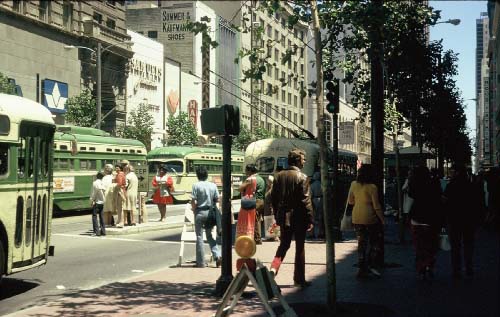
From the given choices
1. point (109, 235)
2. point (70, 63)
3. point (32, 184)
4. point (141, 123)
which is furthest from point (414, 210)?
point (141, 123)

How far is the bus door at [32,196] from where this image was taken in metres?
9.05

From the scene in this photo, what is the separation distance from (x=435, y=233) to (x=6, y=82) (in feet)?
86.1

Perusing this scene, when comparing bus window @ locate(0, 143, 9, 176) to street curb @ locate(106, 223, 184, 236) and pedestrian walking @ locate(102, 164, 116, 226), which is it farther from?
street curb @ locate(106, 223, 184, 236)

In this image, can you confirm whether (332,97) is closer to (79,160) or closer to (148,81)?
(79,160)

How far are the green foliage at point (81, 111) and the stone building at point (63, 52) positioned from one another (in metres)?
1.28

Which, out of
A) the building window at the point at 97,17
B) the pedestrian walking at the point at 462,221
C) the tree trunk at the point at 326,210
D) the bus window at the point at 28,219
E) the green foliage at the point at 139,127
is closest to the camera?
the tree trunk at the point at 326,210

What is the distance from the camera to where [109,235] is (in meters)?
17.7

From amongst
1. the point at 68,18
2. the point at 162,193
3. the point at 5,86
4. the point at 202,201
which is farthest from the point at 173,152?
the point at 202,201

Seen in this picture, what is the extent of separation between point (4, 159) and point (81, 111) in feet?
107

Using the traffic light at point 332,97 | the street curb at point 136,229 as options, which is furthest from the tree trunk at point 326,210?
the street curb at point 136,229

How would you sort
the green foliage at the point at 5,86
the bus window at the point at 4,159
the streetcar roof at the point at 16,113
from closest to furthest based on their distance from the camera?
the bus window at the point at 4,159 → the streetcar roof at the point at 16,113 → the green foliage at the point at 5,86

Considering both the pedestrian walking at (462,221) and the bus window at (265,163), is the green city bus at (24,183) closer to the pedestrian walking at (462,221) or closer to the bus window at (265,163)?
the pedestrian walking at (462,221)

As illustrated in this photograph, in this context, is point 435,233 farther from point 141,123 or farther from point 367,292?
point 141,123

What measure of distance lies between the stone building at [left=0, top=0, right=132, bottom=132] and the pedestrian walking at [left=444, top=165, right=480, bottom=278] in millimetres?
25294
